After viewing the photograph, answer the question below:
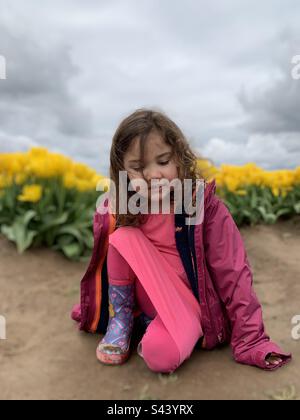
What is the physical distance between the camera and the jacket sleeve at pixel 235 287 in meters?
1.88

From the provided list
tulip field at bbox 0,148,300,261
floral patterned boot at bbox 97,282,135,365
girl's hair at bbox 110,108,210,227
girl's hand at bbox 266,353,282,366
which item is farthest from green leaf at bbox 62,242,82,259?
girl's hand at bbox 266,353,282,366

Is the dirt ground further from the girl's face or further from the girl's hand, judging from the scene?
the girl's face

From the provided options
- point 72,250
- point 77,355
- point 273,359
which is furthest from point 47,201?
point 273,359

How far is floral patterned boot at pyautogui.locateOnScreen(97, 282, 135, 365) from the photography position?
200cm

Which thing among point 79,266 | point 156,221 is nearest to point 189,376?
point 156,221

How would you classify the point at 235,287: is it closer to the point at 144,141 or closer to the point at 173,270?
the point at 173,270

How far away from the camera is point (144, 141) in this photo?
1.81 m

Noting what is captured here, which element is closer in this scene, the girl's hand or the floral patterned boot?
the girl's hand

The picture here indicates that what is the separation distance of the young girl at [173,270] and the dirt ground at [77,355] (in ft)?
0.23

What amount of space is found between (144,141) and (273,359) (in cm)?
100

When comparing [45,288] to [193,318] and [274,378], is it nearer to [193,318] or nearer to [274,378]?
[193,318]

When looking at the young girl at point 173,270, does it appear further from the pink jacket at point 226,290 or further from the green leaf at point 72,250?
the green leaf at point 72,250

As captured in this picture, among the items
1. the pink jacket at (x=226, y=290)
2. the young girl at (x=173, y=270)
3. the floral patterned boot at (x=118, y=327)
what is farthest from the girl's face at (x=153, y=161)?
the floral patterned boot at (x=118, y=327)

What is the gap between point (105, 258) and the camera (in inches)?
85.5
